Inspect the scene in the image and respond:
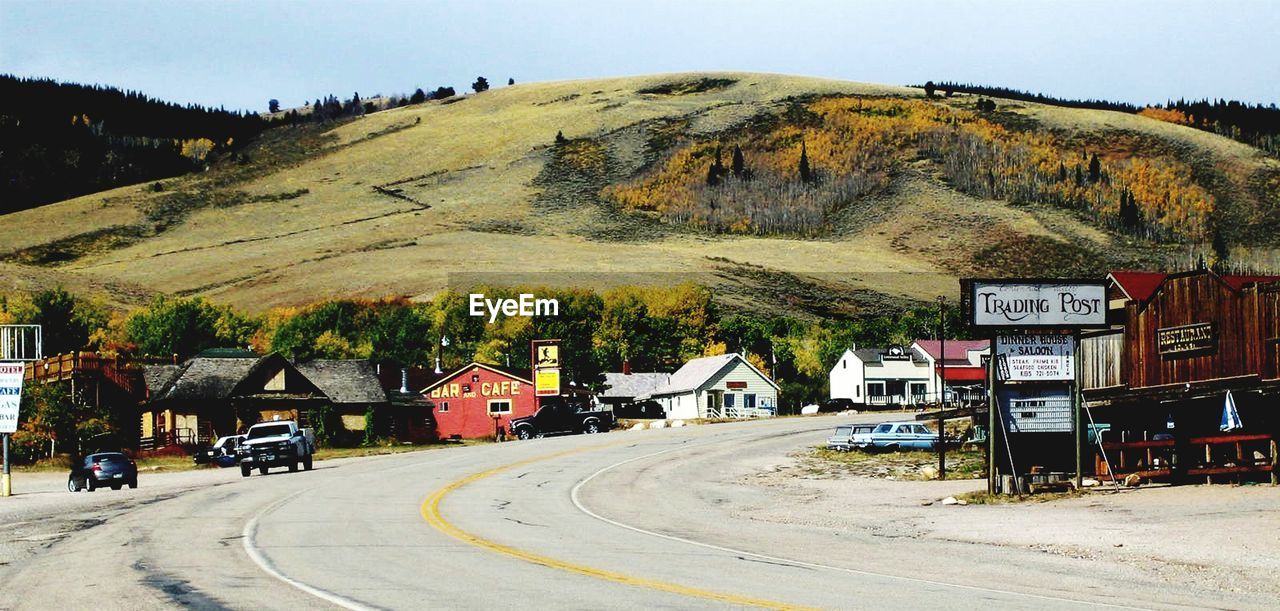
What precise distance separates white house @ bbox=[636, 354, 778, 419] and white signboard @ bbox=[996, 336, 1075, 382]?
81.5 m

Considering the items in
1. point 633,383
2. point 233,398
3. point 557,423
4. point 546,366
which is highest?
point 546,366

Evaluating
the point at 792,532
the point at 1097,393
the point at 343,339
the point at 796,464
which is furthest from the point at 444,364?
A: the point at 792,532

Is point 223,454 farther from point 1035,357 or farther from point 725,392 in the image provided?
point 725,392

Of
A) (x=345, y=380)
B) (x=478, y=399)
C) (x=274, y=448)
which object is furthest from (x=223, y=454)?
(x=478, y=399)

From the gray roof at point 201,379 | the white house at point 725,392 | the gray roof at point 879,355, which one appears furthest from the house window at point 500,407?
the gray roof at point 879,355

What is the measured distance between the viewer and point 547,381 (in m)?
107

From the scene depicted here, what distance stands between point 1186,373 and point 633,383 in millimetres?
93233

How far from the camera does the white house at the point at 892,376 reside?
13262 centimetres

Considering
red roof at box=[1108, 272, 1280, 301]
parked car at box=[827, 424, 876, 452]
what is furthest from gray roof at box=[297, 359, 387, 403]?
red roof at box=[1108, 272, 1280, 301]

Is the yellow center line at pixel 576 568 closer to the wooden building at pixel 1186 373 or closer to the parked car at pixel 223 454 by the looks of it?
the wooden building at pixel 1186 373

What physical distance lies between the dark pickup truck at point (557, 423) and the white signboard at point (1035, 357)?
51009mm

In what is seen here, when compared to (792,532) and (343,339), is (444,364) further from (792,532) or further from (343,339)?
(792,532)

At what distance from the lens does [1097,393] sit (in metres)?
46.2

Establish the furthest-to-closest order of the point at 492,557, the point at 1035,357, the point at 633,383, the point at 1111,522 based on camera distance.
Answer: the point at 633,383 → the point at 1035,357 → the point at 1111,522 → the point at 492,557
